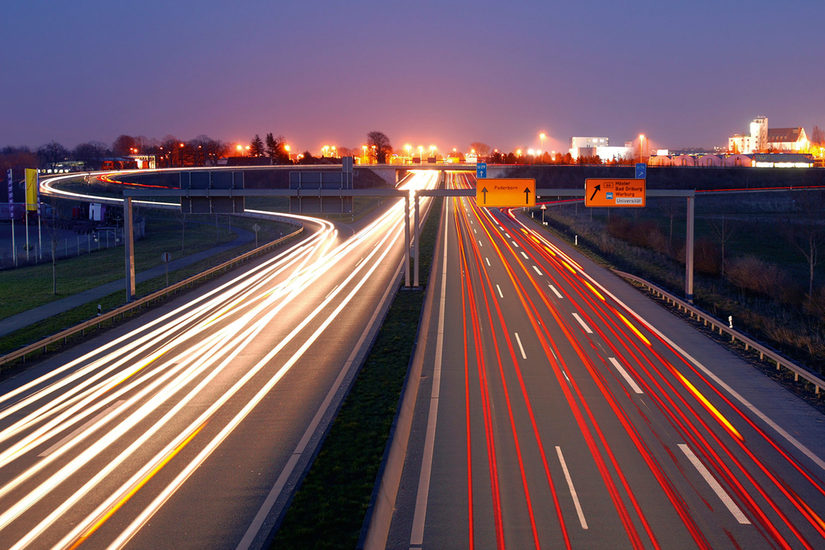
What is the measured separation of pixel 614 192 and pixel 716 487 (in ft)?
69.8

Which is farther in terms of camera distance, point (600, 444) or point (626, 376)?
point (626, 376)

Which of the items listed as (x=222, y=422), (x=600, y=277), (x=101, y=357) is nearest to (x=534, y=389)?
(x=222, y=422)

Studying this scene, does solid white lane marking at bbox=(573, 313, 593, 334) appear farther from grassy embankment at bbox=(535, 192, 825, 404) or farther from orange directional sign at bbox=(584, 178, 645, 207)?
orange directional sign at bbox=(584, 178, 645, 207)

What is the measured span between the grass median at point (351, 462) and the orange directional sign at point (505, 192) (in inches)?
407

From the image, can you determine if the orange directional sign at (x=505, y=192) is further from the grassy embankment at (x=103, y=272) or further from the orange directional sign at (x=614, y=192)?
the grassy embankment at (x=103, y=272)

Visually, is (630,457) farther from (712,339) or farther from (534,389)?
(712,339)

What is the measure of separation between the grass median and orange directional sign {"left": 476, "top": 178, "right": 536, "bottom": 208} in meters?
10.3

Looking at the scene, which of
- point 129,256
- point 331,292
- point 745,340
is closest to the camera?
point 745,340

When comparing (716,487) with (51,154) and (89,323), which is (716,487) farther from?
(51,154)

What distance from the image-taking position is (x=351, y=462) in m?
13.7

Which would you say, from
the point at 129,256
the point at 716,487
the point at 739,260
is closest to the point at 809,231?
the point at 739,260

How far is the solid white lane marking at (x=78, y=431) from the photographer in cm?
1434

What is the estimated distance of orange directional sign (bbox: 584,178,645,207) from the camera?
31609 millimetres

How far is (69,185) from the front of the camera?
287 feet
